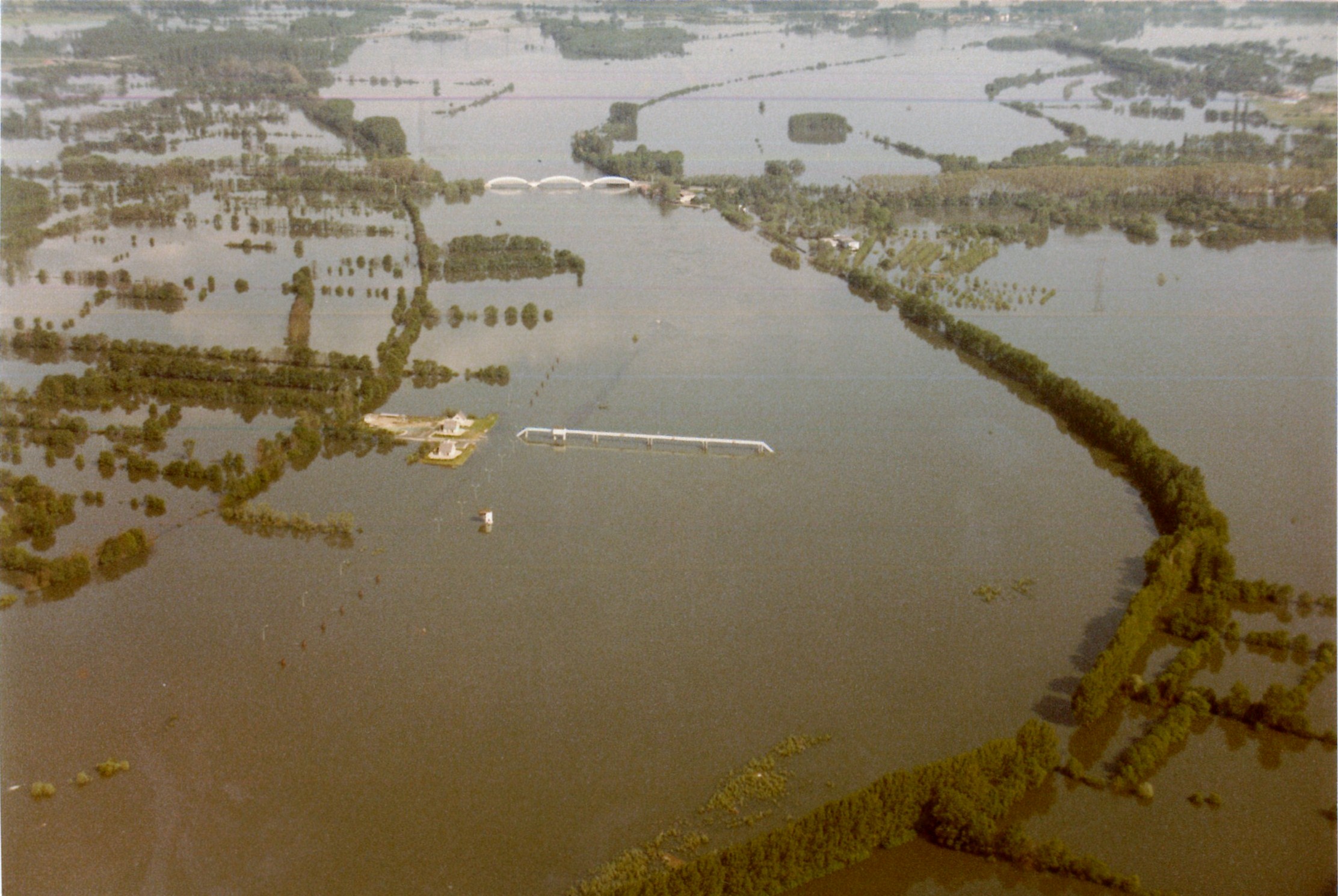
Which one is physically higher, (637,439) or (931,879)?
(637,439)

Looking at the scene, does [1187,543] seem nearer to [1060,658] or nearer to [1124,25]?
[1060,658]

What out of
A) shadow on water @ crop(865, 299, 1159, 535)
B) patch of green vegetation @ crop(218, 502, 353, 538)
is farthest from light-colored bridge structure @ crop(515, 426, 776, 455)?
shadow on water @ crop(865, 299, 1159, 535)

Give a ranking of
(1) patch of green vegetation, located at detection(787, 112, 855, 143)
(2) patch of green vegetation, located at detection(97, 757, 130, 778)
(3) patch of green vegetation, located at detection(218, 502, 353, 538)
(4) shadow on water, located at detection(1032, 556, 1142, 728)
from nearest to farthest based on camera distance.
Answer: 1. (2) patch of green vegetation, located at detection(97, 757, 130, 778)
2. (4) shadow on water, located at detection(1032, 556, 1142, 728)
3. (3) patch of green vegetation, located at detection(218, 502, 353, 538)
4. (1) patch of green vegetation, located at detection(787, 112, 855, 143)

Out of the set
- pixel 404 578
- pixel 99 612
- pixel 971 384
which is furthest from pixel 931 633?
pixel 99 612

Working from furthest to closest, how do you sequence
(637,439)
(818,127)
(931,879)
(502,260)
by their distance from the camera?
(818,127), (502,260), (637,439), (931,879)

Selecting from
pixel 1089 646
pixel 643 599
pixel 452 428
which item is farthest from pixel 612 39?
pixel 1089 646

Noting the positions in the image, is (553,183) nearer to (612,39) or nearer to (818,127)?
(818,127)

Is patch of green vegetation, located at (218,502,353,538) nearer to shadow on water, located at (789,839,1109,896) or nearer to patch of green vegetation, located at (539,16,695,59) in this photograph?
shadow on water, located at (789,839,1109,896)
